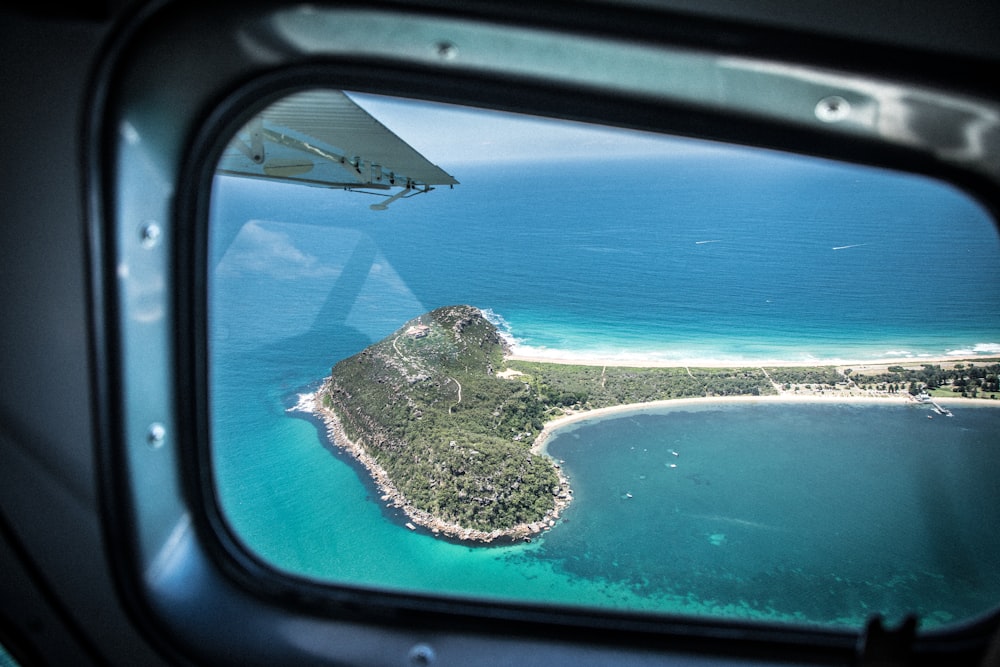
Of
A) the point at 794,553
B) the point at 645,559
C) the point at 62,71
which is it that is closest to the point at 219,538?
the point at 62,71

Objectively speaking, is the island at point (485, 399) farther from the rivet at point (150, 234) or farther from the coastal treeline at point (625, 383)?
the rivet at point (150, 234)

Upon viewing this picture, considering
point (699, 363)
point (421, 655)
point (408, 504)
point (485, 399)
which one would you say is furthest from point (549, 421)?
point (421, 655)

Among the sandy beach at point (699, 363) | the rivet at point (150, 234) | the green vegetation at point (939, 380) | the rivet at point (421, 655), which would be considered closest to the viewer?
the rivet at point (150, 234)

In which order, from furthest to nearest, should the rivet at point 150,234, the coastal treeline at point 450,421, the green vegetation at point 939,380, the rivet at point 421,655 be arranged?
the coastal treeline at point 450,421 → the green vegetation at point 939,380 → the rivet at point 421,655 → the rivet at point 150,234

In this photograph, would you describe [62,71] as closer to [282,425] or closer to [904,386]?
[282,425]

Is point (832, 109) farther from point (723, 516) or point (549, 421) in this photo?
point (723, 516)

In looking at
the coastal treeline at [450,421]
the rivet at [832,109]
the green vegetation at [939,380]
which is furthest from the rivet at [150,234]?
the green vegetation at [939,380]

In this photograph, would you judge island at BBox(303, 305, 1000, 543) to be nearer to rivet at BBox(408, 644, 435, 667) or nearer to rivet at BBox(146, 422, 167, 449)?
rivet at BBox(408, 644, 435, 667)
